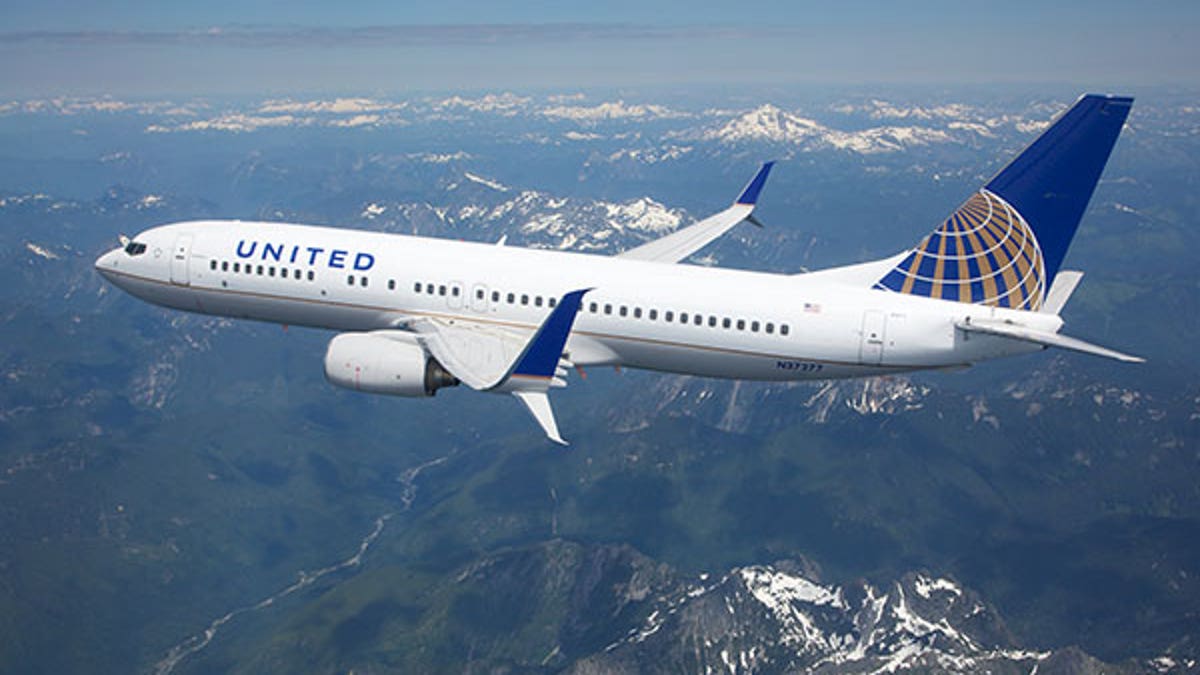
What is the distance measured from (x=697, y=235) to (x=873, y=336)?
2112 centimetres

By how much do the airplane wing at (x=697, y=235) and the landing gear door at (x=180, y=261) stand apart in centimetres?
2813

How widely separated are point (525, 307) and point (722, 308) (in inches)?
429

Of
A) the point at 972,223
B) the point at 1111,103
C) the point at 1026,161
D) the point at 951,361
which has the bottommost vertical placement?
the point at 951,361

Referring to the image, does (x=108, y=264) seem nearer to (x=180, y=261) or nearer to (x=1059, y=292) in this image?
(x=180, y=261)

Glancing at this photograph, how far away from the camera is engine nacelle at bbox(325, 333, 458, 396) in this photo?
37500 millimetres

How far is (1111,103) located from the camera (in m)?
34.7

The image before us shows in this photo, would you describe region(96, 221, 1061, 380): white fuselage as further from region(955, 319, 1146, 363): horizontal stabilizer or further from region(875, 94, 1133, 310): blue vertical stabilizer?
region(875, 94, 1133, 310): blue vertical stabilizer

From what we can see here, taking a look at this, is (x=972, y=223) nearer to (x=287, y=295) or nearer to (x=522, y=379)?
(x=522, y=379)

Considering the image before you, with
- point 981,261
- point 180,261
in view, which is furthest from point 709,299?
point 180,261

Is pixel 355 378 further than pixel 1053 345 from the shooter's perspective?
Yes

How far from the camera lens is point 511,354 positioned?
39.0 metres

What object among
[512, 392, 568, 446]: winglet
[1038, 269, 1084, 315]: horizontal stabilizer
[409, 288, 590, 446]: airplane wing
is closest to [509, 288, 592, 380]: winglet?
[409, 288, 590, 446]: airplane wing

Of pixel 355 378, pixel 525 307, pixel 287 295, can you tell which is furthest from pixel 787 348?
pixel 287 295

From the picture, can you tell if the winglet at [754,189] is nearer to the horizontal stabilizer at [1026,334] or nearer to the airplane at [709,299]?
the airplane at [709,299]
